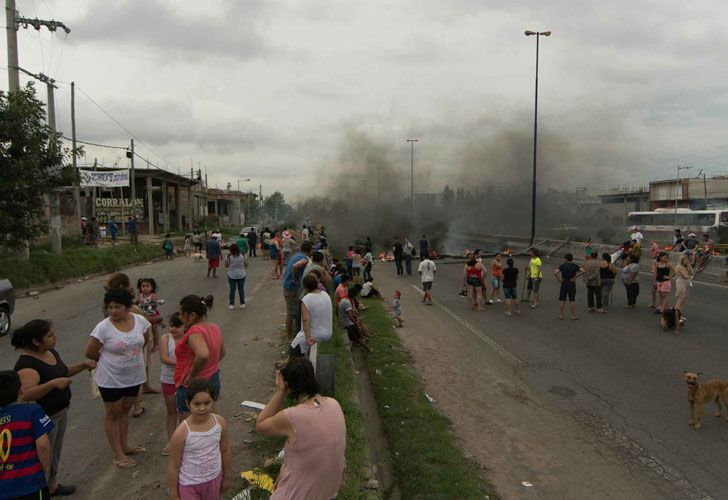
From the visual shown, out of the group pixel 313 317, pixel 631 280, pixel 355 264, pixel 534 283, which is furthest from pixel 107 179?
pixel 313 317

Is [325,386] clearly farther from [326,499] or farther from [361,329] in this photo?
[361,329]

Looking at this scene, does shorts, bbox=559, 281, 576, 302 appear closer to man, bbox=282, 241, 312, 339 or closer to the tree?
man, bbox=282, 241, 312, 339

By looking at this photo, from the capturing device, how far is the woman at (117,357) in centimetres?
412

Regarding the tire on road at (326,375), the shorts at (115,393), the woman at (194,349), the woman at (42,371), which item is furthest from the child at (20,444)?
the tire on road at (326,375)

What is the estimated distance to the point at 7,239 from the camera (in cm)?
1494

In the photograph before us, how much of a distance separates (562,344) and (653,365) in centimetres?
165

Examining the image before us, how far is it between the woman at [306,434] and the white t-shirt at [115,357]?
1942 millimetres

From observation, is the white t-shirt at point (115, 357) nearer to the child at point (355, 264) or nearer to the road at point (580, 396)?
the road at point (580, 396)

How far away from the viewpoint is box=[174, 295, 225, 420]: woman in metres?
3.92

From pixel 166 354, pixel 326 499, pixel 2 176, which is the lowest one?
pixel 326 499

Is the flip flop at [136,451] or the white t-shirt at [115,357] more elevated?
the white t-shirt at [115,357]

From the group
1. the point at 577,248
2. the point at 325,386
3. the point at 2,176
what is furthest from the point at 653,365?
the point at 577,248

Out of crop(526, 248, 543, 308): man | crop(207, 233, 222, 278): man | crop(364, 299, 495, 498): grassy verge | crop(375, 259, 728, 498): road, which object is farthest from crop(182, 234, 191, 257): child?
crop(364, 299, 495, 498): grassy verge

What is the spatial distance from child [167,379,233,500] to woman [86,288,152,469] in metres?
1.40
